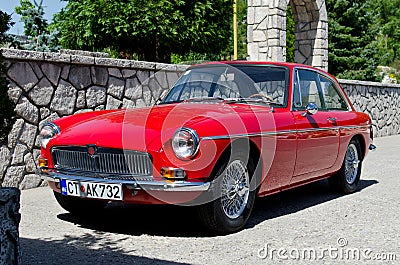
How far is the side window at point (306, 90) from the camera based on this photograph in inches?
227

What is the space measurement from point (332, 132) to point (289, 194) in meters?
1.09

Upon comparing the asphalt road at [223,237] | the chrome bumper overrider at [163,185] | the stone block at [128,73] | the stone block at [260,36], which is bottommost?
the asphalt road at [223,237]

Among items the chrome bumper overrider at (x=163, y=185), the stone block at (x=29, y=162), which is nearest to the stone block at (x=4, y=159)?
the stone block at (x=29, y=162)

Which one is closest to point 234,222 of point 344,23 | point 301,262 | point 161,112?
point 301,262

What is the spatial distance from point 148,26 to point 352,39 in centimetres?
1444

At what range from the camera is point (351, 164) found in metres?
6.88

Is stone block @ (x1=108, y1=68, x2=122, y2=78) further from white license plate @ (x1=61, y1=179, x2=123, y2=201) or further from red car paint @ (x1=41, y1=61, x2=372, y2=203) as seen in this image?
white license plate @ (x1=61, y1=179, x2=123, y2=201)

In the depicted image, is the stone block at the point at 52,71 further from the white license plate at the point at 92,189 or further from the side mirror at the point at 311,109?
the side mirror at the point at 311,109

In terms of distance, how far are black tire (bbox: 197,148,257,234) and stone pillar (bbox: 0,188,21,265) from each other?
5.43 ft

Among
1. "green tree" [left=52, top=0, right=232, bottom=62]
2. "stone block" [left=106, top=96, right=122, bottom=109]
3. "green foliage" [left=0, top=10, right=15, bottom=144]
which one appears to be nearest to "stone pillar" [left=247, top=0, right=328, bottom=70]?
"green tree" [left=52, top=0, right=232, bottom=62]

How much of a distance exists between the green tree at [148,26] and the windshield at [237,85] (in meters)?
10.6

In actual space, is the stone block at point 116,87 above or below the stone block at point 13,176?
above

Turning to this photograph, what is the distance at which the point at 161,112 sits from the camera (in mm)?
5016

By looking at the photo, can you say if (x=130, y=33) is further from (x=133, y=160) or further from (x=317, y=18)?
(x=133, y=160)
